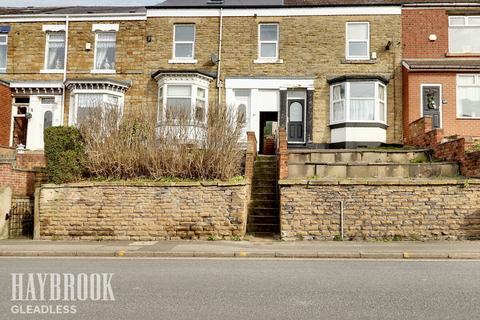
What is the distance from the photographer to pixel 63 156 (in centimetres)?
1348

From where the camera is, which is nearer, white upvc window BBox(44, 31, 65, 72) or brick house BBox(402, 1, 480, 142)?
brick house BBox(402, 1, 480, 142)

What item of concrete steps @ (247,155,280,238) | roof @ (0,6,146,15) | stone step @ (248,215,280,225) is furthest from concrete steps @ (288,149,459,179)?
roof @ (0,6,146,15)

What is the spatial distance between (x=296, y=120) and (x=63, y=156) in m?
12.3

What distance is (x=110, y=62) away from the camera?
76.1 feet

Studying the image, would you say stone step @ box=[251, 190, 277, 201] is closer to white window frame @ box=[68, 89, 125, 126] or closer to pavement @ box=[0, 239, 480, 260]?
pavement @ box=[0, 239, 480, 260]

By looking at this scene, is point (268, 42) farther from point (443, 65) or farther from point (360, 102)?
point (443, 65)

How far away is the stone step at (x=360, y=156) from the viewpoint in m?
16.3

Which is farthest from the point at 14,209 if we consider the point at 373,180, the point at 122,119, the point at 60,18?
the point at 60,18

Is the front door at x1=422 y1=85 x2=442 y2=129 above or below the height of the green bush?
above

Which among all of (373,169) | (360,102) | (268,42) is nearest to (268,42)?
(268,42)

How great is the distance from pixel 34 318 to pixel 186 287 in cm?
231

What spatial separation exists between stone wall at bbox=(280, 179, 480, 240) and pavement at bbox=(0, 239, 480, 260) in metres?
0.41

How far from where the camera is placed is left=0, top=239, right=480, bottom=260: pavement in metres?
10.1

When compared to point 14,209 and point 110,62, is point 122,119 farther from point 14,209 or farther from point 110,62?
point 110,62
